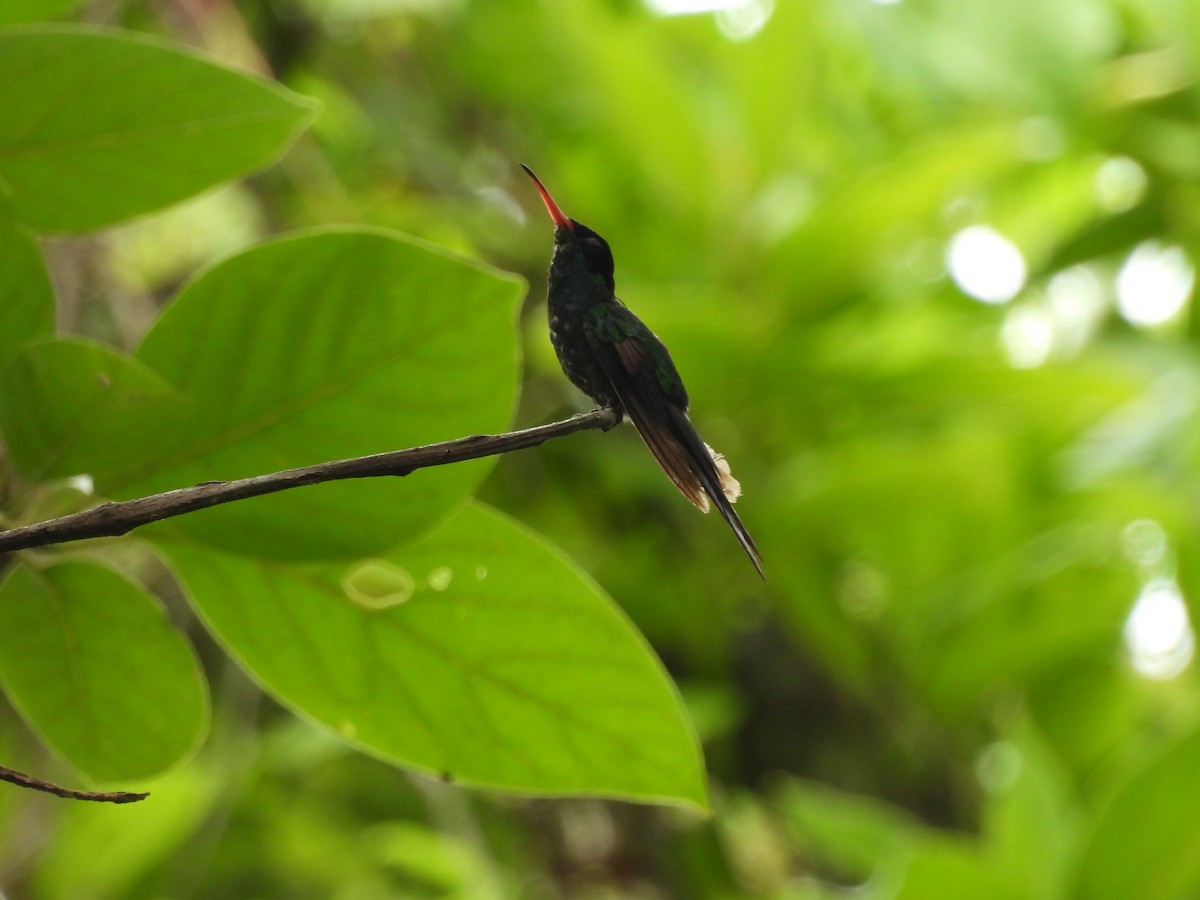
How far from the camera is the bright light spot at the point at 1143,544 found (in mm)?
1894

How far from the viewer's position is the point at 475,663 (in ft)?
2.17

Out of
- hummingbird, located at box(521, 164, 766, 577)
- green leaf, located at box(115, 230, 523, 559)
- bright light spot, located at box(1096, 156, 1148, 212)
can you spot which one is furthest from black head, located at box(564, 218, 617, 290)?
bright light spot, located at box(1096, 156, 1148, 212)

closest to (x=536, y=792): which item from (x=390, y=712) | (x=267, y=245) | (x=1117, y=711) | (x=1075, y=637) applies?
(x=390, y=712)

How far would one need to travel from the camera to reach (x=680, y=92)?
1.84 meters

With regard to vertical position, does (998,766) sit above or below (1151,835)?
above

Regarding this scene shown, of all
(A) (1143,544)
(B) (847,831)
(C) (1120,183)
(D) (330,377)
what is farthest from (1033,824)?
(C) (1120,183)

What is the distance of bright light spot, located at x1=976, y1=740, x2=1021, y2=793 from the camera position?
1486 millimetres

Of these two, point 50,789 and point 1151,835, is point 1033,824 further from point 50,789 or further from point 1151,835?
point 50,789

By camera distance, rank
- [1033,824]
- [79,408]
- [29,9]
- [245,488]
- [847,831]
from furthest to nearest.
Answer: [847,831] → [1033,824] → [29,9] → [79,408] → [245,488]

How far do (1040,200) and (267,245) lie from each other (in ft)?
7.00

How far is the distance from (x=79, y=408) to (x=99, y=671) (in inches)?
6.3

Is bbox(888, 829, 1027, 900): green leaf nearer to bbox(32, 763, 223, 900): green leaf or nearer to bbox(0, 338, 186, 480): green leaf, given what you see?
bbox(0, 338, 186, 480): green leaf

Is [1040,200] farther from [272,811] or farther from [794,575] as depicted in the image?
[272,811]

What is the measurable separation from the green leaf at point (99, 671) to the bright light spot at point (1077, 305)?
1986 millimetres
